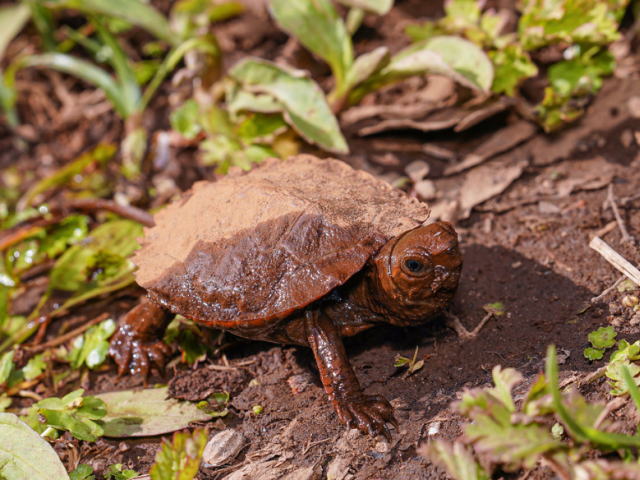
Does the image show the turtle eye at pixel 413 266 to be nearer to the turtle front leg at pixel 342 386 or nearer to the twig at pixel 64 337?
the turtle front leg at pixel 342 386

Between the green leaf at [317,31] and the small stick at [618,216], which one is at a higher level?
the green leaf at [317,31]

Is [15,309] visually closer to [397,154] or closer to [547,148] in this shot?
[397,154]

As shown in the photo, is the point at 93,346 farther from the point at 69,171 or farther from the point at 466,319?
the point at 466,319

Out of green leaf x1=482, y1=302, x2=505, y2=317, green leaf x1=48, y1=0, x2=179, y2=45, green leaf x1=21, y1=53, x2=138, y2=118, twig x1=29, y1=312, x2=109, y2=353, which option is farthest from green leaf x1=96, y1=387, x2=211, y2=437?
green leaf x1=48, y1=0, x2=179, y2=45

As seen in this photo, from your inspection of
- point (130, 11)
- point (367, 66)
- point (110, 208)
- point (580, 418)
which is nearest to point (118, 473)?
point (580, 418)

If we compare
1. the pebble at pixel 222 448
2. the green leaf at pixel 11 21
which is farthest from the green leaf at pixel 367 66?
the green leaf at pixel 11 21
